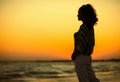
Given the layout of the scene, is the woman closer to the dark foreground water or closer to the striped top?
the striped top

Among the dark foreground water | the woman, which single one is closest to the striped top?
the woman

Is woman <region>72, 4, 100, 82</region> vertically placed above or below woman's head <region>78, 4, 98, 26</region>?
below

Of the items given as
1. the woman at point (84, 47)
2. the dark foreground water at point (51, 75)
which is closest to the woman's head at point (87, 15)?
the woman at point (84, 47)

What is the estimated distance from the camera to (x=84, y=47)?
399 cm

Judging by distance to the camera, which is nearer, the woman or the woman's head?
the woman

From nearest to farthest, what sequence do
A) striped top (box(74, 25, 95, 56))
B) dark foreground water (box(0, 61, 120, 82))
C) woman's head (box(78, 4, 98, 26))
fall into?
1. striped top (box(74, 25, 95, 56))
2. woman's head (box(78, 4, 98, 26))
3. dark foreground water (box(0, 61, 120, 82))

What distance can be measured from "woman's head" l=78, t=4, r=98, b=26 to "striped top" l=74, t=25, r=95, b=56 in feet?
0.32

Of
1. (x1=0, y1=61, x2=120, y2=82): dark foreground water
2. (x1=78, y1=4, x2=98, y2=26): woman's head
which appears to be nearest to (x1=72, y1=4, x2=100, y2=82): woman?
(x1=78, y1=4, x2=98, y2=26): woman's head

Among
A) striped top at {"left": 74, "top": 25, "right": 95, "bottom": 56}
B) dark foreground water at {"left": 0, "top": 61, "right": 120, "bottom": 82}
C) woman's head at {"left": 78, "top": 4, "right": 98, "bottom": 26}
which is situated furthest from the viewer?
dark foreground water at {"left": 0, "top": 61, "right": 120, "bottom": 82}

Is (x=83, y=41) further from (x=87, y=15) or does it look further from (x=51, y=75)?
(x=51, y=75)

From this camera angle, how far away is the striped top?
397 centimetres

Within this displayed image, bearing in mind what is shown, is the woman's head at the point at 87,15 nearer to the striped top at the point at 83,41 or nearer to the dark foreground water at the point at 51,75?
the striped top at the point at 83,41

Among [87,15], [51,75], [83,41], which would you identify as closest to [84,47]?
[83,41]

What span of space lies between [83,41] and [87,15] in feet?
1.18
